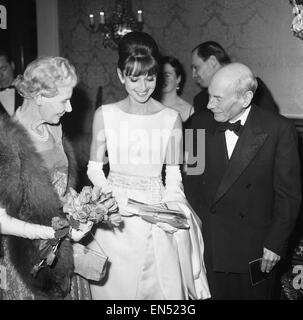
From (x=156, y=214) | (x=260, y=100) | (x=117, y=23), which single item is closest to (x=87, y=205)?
(x=156, y=214)

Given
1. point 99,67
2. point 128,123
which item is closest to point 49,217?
point 128,123

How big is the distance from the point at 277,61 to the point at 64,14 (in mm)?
3245

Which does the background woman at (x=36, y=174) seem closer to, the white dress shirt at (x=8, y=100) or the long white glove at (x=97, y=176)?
the long white glove at (x=97, y=176)

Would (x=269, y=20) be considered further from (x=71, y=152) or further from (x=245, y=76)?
(x=71, y=152)

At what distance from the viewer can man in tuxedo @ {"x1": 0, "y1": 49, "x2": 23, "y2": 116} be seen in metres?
4.63

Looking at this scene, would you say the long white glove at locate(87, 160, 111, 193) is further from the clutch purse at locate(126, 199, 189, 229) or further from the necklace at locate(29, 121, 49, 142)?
the necklace at locate(29, 121, 49, 142)

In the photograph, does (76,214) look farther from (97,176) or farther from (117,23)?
(117,23)

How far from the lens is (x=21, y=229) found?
5.78 feet

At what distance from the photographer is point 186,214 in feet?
7.66

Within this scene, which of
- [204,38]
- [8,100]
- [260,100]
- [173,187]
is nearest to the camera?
[173,187]

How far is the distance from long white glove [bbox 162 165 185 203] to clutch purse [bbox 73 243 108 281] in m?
0.57

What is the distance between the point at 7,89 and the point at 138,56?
3053 mm

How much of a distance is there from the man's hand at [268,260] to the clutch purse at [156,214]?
0.54m

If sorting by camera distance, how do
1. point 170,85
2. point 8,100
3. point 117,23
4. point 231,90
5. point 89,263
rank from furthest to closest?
1. point 117,23
2. point 8,100
3. point 170,85
4. point 231,90
5. point 89,263
